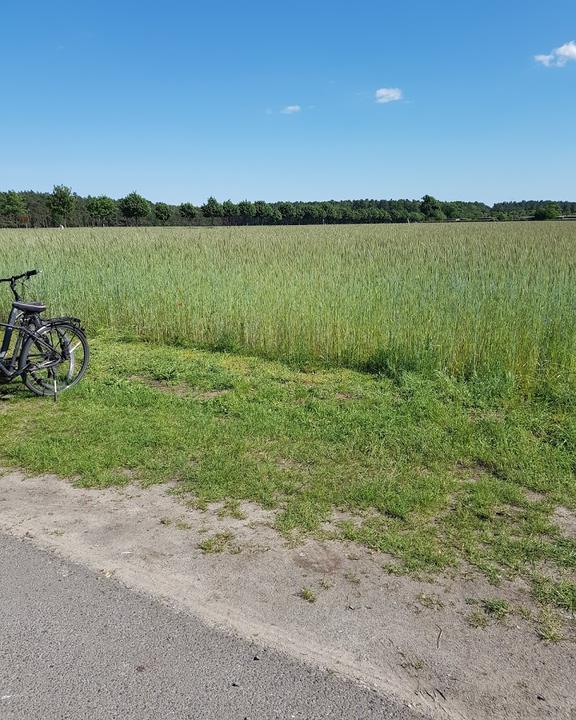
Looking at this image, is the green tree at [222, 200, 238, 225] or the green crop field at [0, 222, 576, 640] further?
the green tree at [222, 200, 238, 225]

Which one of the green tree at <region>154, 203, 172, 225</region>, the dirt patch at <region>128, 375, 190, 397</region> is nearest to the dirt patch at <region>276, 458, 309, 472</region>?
the dirt patch at <region>128, 375, 190, 397</region>

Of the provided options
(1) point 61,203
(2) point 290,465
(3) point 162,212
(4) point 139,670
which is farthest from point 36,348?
(3) point 162,212

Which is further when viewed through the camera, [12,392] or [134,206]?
[134,206]

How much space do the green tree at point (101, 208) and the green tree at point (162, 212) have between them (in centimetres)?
778

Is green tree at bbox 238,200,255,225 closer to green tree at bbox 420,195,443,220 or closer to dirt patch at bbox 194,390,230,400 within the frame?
green tree at bbox 420,195,443,220

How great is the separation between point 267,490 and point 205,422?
4.93ft

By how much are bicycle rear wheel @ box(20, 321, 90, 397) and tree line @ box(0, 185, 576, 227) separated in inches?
2993

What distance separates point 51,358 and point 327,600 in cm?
461

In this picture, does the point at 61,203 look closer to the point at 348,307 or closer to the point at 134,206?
the point at 134,206

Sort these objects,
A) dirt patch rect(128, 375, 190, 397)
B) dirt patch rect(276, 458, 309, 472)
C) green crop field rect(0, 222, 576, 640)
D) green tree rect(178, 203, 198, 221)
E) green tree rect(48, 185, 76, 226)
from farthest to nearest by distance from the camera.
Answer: green tree rect(178, 203, 198, 221) < green tree rect(48, 185, 76, 226) < dirt patch rect(128, 375, 190, 397) < dirt patch rect(276, 458, 309, 472) < green crop field rect(0, 222, 576, 640)

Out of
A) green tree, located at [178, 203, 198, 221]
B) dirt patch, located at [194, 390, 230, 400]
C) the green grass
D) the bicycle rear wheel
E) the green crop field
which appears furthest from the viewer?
green tree, located at [178, 203, 198, 221]

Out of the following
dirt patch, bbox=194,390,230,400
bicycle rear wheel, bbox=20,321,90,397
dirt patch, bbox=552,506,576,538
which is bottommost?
dirt patch, bbox=552,506,576,538

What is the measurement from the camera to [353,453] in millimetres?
4406

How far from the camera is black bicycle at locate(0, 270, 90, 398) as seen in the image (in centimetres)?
583
